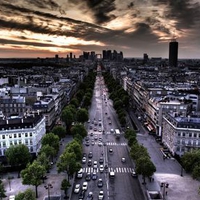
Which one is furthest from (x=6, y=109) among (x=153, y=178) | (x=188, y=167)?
(x=188, y=167)

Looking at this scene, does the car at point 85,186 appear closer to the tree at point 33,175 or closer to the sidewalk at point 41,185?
the sidewalk at point 41,185

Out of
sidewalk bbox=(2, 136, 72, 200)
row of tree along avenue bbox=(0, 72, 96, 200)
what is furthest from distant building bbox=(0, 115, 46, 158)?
sidewalk bbox=(2, 136, 72, 200)

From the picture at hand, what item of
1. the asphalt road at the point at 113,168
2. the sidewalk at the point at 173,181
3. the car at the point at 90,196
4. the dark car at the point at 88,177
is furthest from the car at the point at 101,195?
the sidewalk at the point at 173,181

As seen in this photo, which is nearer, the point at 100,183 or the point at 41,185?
the point at 100,183

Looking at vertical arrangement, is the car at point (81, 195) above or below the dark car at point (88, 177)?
below

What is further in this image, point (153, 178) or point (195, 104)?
point (195, 104)

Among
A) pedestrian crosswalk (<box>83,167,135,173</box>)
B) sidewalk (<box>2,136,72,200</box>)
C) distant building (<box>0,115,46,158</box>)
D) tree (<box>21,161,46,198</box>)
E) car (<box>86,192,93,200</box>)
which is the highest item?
distant building (<box>0,115,46,158</box>)

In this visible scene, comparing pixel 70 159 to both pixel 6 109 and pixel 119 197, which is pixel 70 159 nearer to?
pixel 119 197

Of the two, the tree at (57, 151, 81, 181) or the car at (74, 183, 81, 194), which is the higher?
the tree at (57, 151, 81, 181)

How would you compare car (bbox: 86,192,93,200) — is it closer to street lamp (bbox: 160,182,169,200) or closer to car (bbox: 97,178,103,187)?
car (bbox: 97,178,103,187)

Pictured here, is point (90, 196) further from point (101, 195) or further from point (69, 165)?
point (69, 165)

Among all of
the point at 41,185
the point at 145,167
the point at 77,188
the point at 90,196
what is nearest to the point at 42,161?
the point at 41,185
